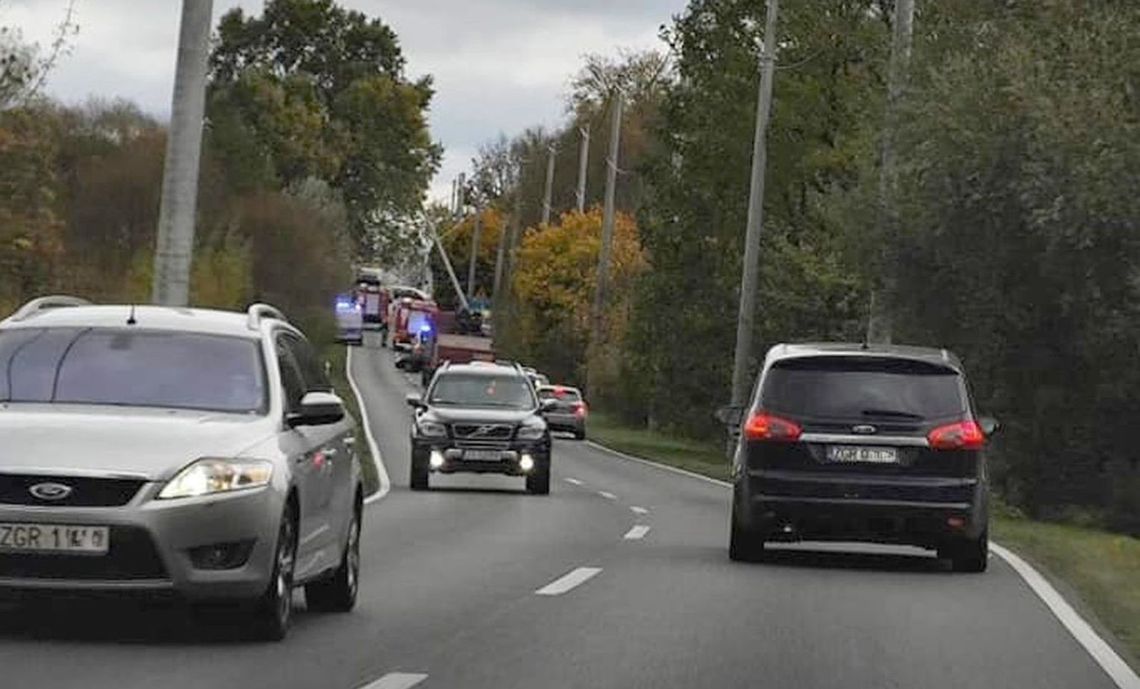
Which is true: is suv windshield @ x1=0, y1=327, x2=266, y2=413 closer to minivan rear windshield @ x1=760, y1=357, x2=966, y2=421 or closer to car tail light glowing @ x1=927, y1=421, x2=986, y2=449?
minivan rear windshield @ x1=760, y1=357, x2=966, y2=421

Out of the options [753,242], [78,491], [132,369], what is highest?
[753,242]

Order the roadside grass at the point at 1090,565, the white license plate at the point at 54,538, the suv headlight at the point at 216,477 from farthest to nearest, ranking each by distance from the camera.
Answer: the roadside grass at the point at 1090,565 < the suv headlight at the point at 216,477 < the white license plate at the point at 54,538

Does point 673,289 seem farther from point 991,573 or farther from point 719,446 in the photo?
point 991,573

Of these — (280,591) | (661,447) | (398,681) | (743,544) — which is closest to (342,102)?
(661,447)

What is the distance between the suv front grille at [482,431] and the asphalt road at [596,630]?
10269 millimetres

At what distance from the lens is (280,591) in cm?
1216

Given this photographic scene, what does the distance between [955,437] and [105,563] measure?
9.14 meters

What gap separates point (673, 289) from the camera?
62.9 meters

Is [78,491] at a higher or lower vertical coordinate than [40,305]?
lower

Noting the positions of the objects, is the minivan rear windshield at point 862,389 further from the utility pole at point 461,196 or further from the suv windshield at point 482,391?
the utility pole at point 461,196

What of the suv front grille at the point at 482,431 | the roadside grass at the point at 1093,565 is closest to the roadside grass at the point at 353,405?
the suv front grille at the point at 482,431

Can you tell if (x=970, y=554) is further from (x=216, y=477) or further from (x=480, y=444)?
(x=480, y=444)

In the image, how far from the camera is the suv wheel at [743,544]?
63.4ft

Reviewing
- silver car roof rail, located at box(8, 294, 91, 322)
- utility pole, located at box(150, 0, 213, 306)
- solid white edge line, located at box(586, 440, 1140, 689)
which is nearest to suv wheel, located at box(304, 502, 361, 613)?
silver car roof rail, located at box(8, 294, 91, 322)
